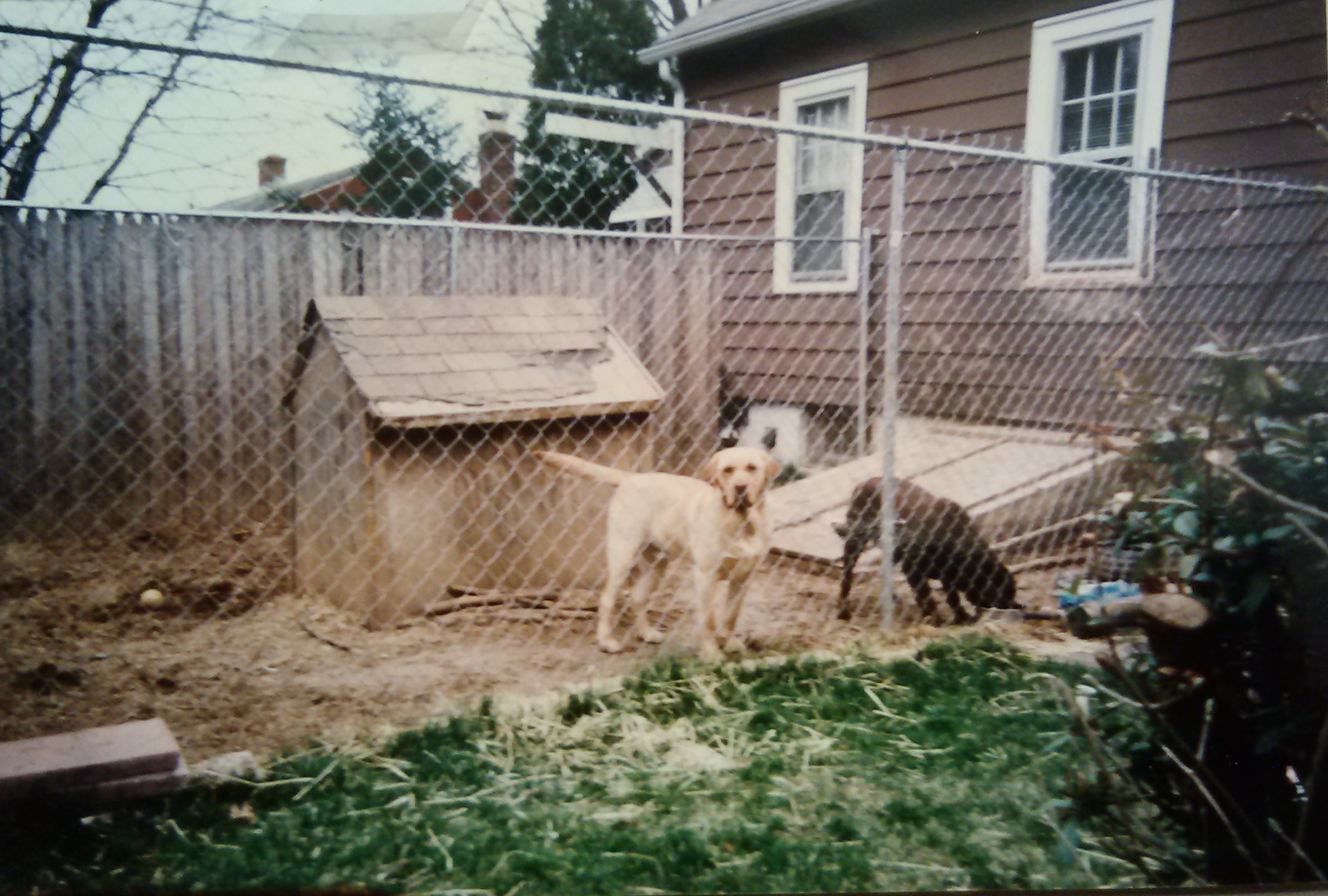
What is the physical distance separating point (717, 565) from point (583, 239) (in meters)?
1.12

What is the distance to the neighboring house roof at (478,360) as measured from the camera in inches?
97.6

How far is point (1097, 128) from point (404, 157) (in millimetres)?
3329

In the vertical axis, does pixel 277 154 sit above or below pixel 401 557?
above

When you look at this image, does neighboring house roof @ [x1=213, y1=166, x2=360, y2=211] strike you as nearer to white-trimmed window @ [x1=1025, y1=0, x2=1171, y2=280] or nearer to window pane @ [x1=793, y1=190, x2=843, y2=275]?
window pane @ [x1=793, y1=190, x2=843, y2=275]

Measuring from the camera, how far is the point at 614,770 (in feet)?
7.43

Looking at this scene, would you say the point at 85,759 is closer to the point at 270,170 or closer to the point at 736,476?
the point at 270,170

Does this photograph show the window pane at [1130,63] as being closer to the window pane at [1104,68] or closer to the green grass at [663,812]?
the window pane at [1104,68]

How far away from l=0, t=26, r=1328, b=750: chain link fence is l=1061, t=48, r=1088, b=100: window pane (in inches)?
30.2

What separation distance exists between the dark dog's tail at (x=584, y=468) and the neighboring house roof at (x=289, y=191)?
0.88 m

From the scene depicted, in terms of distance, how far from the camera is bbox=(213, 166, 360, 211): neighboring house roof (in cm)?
230

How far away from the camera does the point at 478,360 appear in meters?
2.53

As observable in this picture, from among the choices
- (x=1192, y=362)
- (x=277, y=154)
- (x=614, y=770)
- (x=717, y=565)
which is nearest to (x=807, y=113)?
(x=1192, y=362)

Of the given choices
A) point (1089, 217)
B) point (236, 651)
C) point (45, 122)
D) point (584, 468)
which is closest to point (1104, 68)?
point (1089, 217)

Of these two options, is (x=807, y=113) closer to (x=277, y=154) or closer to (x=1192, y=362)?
(x=1192, y=362)
